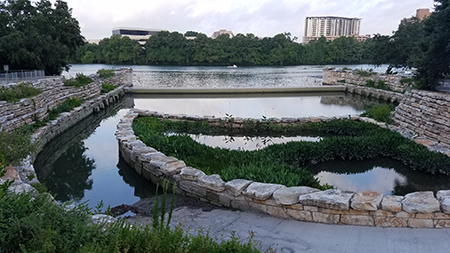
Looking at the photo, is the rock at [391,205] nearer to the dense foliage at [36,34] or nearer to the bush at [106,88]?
the bush at [106,88]

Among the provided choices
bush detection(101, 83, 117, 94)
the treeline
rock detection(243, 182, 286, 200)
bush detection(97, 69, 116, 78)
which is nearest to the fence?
bush detection(101, 83, 117, 94)

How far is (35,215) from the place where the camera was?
298cm

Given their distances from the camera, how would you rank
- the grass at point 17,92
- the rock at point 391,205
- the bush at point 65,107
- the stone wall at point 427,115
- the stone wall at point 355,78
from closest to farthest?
the rock at point 391,205 < the stone wall at point 427,115 < the grass at point 17,92 < the bush at point 65,107 < the stone wall at point 355,78

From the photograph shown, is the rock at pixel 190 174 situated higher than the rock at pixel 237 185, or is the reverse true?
the rock at pixel 237 185

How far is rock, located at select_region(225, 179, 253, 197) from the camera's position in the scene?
16.1 ft

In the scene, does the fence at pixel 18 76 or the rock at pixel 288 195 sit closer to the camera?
the rock at pixel 288 195

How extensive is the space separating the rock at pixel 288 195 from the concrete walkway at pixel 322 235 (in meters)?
0.26

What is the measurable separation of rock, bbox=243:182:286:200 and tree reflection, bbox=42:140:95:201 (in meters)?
3.40

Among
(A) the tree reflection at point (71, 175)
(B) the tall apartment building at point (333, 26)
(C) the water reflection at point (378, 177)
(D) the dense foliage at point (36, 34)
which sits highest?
(B) the tall apartment building at point (333, 26)

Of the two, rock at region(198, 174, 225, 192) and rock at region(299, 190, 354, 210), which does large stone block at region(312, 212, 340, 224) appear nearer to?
rock at region(299, 190, 354, 210)

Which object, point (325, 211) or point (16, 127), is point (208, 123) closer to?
point (16, 127)

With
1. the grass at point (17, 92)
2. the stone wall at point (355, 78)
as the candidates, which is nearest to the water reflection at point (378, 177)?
the grass at point (17, 92)

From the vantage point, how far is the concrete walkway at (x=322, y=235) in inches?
141

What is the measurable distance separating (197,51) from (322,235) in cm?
5682
